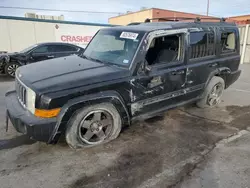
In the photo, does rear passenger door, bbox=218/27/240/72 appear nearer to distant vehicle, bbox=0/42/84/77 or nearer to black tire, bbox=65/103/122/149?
black tire, bbox=65/103/122/149

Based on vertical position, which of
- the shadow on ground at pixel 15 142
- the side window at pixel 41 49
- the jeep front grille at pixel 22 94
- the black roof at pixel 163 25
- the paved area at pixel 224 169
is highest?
the black roof at pixel 163 25

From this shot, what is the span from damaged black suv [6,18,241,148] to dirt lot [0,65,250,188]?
326mm

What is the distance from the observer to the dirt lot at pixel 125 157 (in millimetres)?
2586

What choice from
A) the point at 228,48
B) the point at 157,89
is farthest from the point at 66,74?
the point at 228,48

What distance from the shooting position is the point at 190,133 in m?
3.87

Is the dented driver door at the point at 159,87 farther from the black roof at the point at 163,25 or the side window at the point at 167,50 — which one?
the black roof at the point at 163,25

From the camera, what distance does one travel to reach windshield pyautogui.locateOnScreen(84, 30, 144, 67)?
349cm

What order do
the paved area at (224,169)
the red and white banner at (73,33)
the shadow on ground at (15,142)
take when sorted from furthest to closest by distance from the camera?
the red and white banner at (73,33)
the shadow on ground at (15,142)
the paved area at (224,169)

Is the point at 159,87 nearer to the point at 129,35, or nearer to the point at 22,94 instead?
the point at 129,35

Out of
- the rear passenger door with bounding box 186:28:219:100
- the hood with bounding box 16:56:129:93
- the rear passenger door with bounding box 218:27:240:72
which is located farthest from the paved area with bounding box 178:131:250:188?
the rear passenger door with bounding box 218:27:240:72

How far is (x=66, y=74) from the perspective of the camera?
3.14 meters

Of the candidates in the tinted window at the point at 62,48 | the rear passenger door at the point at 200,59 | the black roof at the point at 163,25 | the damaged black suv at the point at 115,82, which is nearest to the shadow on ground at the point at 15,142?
the damaged black suv at the point at 115,82

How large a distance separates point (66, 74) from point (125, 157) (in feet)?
4.88

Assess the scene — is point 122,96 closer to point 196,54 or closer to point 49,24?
point 196,54
